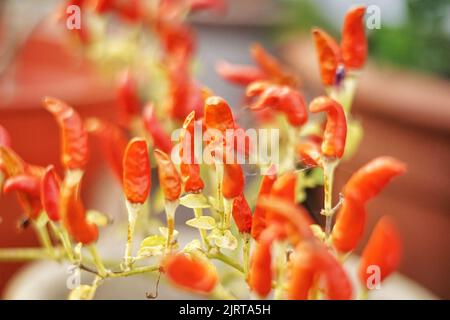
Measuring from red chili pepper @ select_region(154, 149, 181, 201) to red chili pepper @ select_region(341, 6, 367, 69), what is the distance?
15 cm

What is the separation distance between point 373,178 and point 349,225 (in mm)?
29

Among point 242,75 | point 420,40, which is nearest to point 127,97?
point 242,75

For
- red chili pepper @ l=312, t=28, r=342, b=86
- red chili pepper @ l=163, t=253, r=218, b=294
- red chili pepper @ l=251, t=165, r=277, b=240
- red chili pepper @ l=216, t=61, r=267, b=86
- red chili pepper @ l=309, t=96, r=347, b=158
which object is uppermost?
red chili pepper @ l=312, t=28, r=342, b=86

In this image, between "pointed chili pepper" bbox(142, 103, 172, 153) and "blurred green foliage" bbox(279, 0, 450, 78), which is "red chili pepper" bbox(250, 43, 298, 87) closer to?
"pointed chili pepper" bbox(142, 103, 172, 153)

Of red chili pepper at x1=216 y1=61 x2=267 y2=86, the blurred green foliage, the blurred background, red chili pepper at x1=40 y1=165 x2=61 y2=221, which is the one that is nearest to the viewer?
red chili pepper at x1=40 y1=165 x2=61 y2=221

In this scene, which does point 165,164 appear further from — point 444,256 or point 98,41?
point 444,256

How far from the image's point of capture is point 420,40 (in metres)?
1.47

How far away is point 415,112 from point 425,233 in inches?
7.0

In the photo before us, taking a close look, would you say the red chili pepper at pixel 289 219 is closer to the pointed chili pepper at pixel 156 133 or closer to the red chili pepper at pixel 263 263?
the red chili pepper at pixel 263 263

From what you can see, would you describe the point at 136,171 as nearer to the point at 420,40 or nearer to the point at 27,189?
the point at 27,189

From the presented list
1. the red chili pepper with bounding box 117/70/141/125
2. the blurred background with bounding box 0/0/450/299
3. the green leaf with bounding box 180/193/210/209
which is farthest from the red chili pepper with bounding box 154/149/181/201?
the blurred background with bounding box 0/0/450/299

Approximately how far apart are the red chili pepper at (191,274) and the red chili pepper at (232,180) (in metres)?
0.05

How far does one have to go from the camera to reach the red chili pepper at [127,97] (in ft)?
2.38

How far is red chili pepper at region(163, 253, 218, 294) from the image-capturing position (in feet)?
1.42
